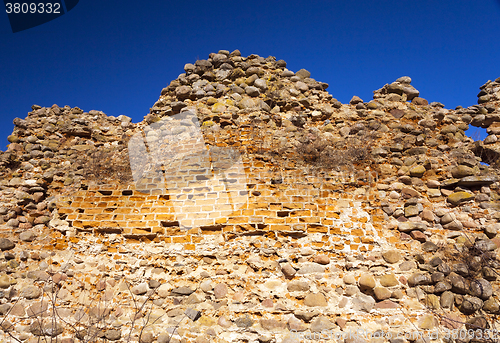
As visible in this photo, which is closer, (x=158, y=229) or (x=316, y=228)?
(x=316, y=228)

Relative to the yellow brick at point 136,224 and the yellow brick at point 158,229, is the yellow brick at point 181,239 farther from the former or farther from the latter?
the yellow brick at point 136,224

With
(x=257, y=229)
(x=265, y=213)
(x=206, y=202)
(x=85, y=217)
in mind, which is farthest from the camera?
(x=85, y=217)

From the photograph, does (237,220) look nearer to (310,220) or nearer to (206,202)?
(206,202)

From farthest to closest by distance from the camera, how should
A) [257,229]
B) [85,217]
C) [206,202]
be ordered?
[85,217] → [206,202] → [257,229]

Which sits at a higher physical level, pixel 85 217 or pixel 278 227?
pixel 85 217

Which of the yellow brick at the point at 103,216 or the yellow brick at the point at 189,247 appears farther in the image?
the yellow brick at the point at 103,216

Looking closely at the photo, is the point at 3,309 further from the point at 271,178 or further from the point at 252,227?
the point at 271,178

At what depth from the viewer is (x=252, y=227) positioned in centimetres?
393

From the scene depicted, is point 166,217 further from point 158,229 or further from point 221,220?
point 221,220

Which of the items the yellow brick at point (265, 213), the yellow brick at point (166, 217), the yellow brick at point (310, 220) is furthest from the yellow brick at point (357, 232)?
the yellow brick at point (166, 217)

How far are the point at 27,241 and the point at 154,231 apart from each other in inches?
80.6

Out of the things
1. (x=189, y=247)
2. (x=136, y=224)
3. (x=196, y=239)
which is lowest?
(x=189, y=247)

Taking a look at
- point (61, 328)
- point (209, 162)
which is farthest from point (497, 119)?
point (61, 328)

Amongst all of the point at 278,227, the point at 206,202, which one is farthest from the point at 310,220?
the point at 206,202
